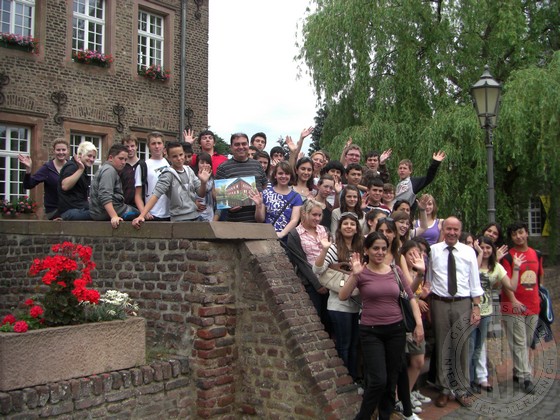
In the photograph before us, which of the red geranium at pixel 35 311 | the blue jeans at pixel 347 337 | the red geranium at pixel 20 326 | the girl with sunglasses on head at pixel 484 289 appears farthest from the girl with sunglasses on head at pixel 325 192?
the red geranium at pixel 20 326

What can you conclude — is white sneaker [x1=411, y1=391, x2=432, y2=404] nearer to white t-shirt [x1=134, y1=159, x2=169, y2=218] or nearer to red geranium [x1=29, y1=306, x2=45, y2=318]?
white t-shirt [x1=134, y1=159, x2=169, y2=218]

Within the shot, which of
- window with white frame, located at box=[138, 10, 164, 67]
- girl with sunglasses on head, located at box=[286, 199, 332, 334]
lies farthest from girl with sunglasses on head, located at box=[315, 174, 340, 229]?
window with white frame, located at box=[138, 10, 164, 67]

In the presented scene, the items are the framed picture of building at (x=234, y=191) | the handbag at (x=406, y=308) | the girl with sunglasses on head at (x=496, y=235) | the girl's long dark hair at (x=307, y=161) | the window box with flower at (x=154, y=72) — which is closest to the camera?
the handbag at (x=406, y=308)

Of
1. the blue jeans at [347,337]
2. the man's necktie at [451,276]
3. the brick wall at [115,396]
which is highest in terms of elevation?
the man's necktie at [451,276]

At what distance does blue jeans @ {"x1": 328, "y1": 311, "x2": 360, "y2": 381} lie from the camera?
5773 millimetres

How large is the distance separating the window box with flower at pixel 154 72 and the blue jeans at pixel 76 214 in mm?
10100

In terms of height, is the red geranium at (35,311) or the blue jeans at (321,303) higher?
the red geranium at (35,311)

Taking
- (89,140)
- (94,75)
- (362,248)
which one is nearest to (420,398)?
(362,248)

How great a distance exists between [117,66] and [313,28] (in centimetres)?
566

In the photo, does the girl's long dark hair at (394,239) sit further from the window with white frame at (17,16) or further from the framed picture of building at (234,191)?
the window with white frame at (17,16)

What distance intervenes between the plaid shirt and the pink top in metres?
0.90

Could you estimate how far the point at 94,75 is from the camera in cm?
1538

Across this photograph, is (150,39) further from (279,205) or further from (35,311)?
(35,311)

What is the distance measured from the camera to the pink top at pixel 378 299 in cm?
518
